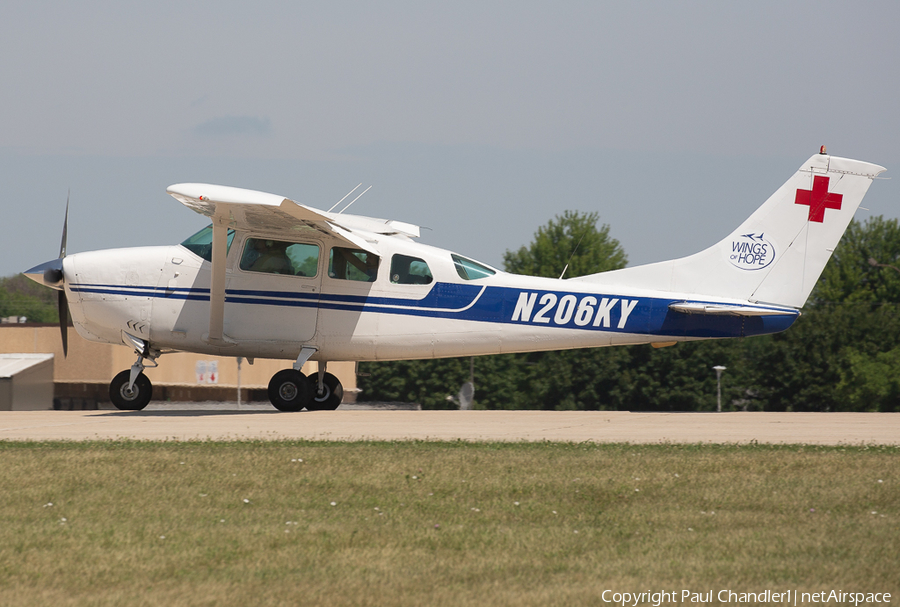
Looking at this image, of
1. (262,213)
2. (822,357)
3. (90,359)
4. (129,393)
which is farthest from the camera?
(822,357)

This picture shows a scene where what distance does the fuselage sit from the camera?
14.8 metres

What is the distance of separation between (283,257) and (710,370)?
1919 inches

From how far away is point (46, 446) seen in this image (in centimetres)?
1045

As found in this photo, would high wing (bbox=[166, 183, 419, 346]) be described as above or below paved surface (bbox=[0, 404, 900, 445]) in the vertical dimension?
above

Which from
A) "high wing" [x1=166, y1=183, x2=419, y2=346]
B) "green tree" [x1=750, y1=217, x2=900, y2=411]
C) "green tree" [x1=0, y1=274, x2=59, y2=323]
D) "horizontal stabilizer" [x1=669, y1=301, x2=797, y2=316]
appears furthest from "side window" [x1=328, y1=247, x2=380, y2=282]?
"green tree" [x1=0, y1=274, x2=59, y2=323]

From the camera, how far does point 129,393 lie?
51.1ft

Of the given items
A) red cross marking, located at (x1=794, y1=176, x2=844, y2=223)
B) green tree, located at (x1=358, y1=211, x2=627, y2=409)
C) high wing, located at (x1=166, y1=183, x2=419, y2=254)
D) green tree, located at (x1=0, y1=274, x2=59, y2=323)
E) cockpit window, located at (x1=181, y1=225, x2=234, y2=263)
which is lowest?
green tree, located at (x1=358, y1=211, x2=627, y2=409)

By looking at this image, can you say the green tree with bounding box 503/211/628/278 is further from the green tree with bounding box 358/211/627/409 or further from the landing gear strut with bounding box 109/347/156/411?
the landing gear strut with bounding box 109/347/156/411

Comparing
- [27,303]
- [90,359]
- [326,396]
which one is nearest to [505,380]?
[90,359]

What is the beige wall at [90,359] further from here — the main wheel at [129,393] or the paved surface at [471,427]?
the paved surface at [471,427]

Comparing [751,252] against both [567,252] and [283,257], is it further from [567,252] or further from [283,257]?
[567,252]

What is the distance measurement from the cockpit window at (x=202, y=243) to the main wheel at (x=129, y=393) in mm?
2402

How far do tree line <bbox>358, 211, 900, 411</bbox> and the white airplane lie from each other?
25.2 m

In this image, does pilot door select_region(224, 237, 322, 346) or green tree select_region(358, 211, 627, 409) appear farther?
green tree select_region(358, 211, 627, 409)
